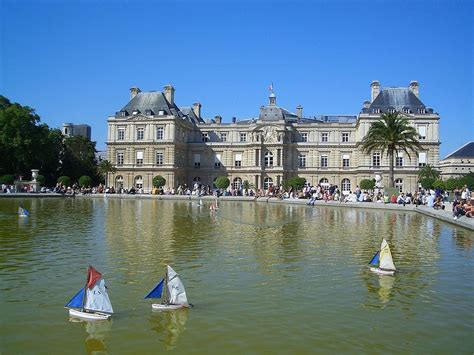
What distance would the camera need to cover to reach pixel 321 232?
67.7 ft

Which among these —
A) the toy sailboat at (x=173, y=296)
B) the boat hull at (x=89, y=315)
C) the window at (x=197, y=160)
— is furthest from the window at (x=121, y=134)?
the boat hull at (x=89, y=315)

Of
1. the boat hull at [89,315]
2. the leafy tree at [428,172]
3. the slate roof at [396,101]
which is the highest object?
the slate roof at [396,101]

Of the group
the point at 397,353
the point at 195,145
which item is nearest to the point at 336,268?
the point at 397,353

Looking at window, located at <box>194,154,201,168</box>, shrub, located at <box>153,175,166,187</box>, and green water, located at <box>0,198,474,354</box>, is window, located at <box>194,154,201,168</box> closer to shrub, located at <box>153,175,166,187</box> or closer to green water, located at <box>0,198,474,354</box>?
Result: shrub, located at <box>153,175,166,187</box>

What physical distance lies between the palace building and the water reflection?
2360 inches

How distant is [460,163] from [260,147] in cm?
3824

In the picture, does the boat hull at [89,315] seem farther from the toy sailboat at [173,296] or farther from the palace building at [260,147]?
the palace building at [260,147]

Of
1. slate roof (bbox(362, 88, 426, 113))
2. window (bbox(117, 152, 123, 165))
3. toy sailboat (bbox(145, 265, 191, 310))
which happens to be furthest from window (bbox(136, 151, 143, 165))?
toy sailboat (bbox(145, 265, 191, 310))

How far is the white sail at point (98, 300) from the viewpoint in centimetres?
851

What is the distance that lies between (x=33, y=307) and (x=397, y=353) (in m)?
6.49

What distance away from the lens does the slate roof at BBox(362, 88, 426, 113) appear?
65.8m

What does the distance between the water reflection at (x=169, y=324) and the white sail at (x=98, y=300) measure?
82 cm

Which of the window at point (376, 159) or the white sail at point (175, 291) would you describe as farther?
the window at point (376, 159)

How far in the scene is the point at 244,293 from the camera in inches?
405
